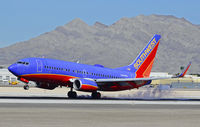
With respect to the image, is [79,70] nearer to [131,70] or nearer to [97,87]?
[97,87]

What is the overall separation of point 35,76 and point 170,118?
27.0 meters

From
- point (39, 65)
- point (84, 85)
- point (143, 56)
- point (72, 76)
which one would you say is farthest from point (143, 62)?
point (39, 65)

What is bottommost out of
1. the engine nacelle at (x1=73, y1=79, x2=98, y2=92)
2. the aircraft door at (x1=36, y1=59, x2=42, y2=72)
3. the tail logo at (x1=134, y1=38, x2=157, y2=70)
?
the engine nacelle at (x1=73, y1=79, x2=98, y2=92)

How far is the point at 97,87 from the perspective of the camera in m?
55.7

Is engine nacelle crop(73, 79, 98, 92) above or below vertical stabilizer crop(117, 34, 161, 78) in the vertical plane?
below

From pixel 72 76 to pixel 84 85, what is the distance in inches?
96.1

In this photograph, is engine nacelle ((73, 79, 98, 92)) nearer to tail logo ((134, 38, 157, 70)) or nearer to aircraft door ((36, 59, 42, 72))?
aircraft door ((36, 59, 42, 72))

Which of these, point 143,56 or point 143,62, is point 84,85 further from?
point 143,56

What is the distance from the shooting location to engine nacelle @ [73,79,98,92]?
5338 cm

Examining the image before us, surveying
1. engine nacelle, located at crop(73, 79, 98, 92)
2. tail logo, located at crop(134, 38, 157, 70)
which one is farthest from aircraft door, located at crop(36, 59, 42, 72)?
tail logo, located at crop(134, 38, 157, 70)

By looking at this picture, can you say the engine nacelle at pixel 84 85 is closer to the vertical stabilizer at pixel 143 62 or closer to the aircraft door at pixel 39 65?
the aircraft door at pixel 39 65

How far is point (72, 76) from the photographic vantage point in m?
55.1

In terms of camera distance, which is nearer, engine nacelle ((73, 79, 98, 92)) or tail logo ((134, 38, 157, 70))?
engine nacelle ((73, 79, 98, 92))

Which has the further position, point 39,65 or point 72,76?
point 72,76
